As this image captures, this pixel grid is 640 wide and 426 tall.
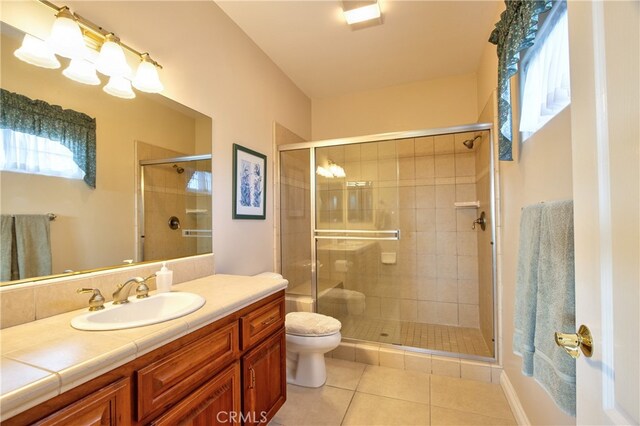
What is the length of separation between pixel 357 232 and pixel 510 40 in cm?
176

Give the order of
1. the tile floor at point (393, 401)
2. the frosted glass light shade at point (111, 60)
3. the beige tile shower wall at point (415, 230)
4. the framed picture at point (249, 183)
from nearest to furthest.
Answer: the frosted glass light shade at point (111, 60)
the tile floor at point (393, 401)
the framed picture at point (249, 183)
the beige tile shower wall at point (415, 230)

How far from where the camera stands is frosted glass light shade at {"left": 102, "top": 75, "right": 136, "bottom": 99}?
1293mm

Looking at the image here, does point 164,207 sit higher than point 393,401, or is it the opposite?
point 164,207

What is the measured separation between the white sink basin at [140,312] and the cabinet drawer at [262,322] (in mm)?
260

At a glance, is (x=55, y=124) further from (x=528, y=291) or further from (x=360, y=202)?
(x=360, y=202)

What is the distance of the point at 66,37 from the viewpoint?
110cm

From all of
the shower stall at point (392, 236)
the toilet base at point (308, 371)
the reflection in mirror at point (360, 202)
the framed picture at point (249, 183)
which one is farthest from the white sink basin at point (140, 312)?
the reflection in mirror at point (360, 202)

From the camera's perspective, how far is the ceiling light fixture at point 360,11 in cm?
190

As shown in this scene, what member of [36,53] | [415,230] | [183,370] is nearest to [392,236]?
[415,230]

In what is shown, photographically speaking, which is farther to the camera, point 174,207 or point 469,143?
point 469,143

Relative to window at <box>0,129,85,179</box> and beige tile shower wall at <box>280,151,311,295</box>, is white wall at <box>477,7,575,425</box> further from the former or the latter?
window at <box>0,129,85,179</box>
